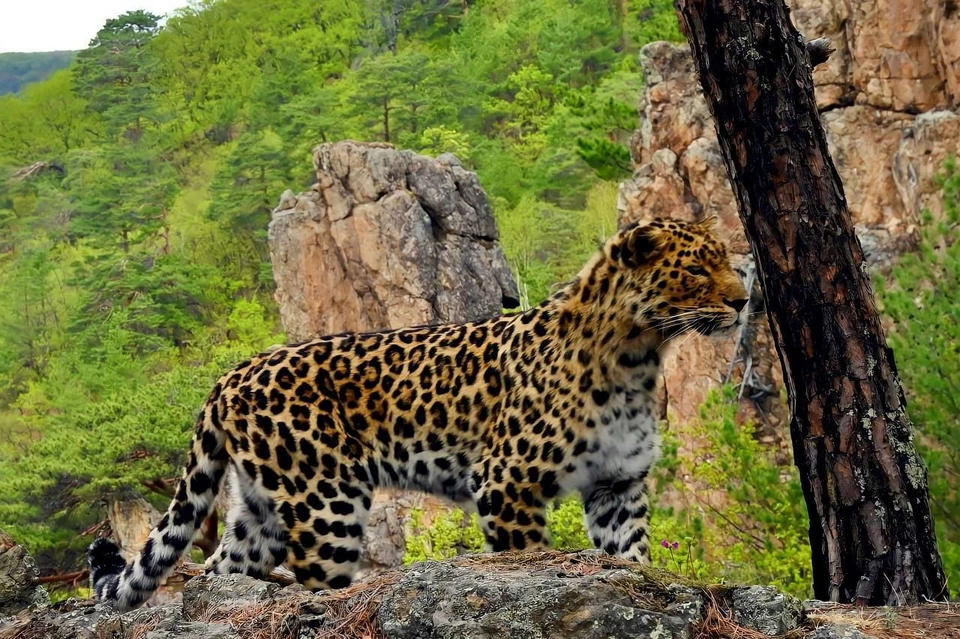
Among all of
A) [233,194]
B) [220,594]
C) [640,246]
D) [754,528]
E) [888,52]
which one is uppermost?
[233,194]

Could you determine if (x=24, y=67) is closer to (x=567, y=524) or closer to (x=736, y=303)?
(x=567, y=524)

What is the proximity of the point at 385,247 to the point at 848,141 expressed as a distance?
16435mm

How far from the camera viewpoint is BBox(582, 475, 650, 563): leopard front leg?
739 centimetres

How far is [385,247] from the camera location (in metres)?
38.9

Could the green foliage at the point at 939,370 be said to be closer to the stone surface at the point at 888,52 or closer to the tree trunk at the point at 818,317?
the tree trunk at the point at 818,317

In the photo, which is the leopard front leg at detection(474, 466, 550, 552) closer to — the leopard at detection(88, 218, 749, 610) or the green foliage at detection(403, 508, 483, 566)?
the leopard at detection(88, 218, 749, 610)

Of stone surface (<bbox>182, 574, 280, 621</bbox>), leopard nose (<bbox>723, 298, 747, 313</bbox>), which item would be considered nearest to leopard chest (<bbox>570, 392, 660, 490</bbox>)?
leopard nose (<bbox>723, 298, 747, 313</bbox>)

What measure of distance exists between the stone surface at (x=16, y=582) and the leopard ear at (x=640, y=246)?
157 inches

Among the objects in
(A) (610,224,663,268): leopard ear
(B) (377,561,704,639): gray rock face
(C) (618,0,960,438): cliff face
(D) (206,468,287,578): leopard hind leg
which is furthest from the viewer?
(C) (618,0,960,438): cliff face

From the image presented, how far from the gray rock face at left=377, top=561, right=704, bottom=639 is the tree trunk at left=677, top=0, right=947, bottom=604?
6.81 ft

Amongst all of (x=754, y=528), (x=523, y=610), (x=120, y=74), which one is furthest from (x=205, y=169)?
(x=523, y=610)

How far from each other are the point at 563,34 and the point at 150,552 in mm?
84699

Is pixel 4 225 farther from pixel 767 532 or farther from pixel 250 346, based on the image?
pixel 767 532

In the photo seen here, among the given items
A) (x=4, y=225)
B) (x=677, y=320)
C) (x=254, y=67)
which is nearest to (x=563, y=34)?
(x=254, y=67)
